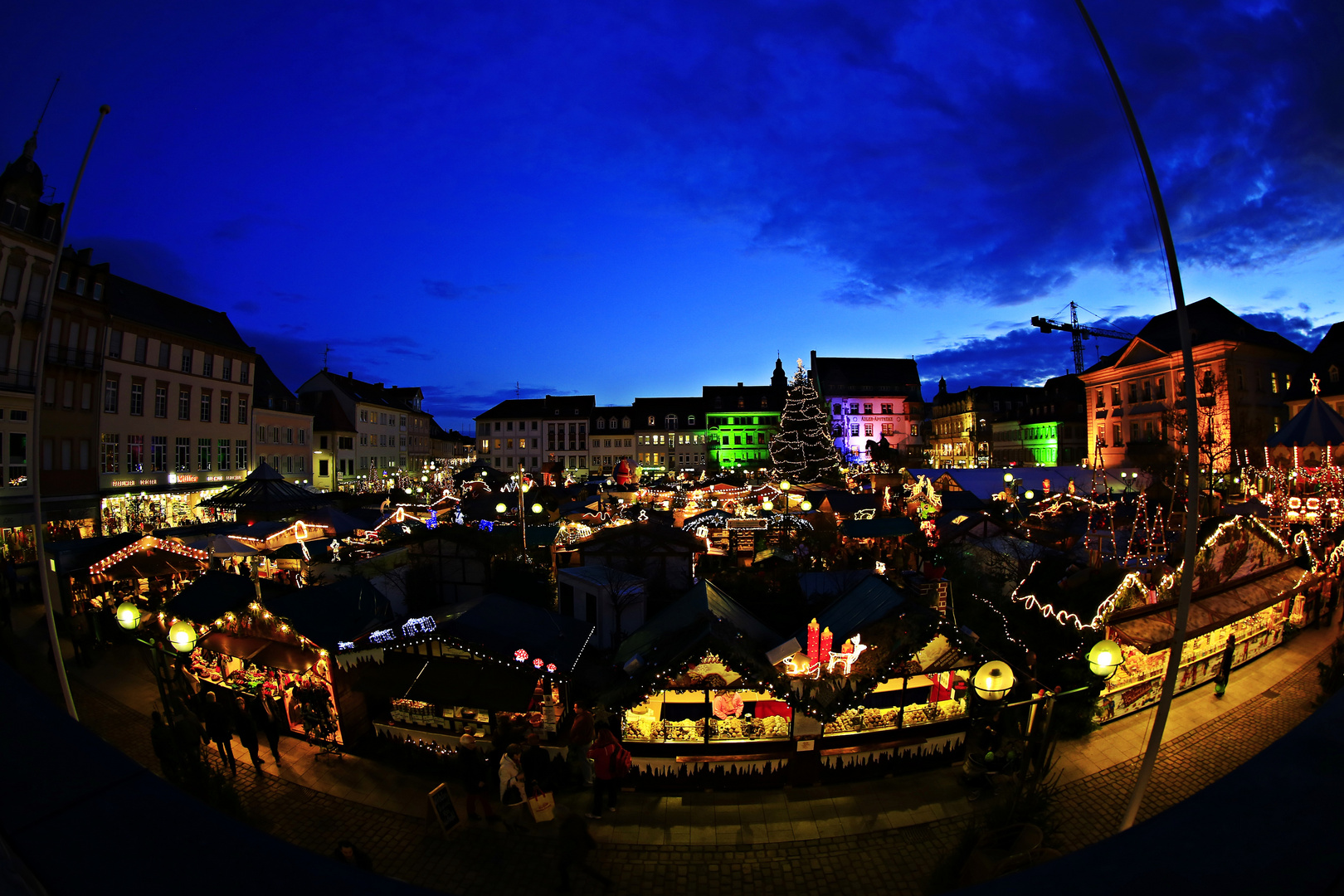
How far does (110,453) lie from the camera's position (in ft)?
84.3

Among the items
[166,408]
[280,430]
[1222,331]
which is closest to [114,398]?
[166,408]

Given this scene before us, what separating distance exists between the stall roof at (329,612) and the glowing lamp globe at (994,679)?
28.7 feet

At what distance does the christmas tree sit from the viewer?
39.7 m

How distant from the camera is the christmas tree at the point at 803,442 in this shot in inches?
1563

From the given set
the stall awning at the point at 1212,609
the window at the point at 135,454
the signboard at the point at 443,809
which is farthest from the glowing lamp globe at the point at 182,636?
the window at the point at 135,454

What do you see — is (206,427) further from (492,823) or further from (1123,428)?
(1123,428)

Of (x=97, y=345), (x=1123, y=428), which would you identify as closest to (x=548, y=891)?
(x=97, y=345)

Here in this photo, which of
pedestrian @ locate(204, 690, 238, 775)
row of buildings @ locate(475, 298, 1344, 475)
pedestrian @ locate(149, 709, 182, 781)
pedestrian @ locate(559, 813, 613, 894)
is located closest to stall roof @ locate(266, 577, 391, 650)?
pedestrian @ locate(204, 690, 238, 775)

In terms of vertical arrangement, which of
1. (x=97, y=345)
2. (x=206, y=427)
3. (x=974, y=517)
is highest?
(x=97, y=345)

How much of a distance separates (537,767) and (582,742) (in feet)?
2.14

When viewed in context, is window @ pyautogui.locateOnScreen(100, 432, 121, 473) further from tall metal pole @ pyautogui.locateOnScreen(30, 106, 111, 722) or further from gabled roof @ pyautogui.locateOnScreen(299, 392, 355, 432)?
tall metal pole @ pyautogui.locateOnScreen(30, 106, 111, 722)

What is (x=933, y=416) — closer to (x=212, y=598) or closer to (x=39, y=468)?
(x=212, y=598)

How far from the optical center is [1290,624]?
12.6m

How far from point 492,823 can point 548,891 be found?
1.50 metres
